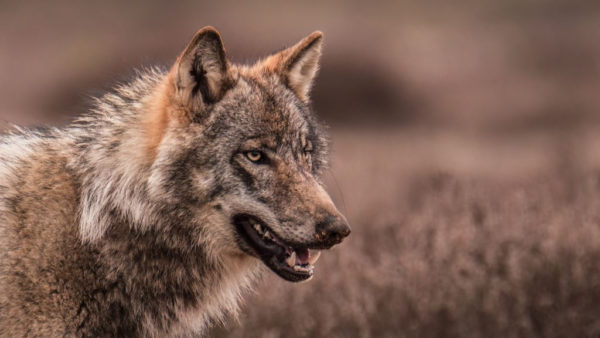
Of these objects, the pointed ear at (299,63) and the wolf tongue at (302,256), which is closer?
the wolf tongue at (302,256)

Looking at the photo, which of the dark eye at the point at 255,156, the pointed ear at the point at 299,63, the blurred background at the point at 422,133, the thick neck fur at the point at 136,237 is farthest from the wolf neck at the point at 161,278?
the pointed ear at the point at 299,63

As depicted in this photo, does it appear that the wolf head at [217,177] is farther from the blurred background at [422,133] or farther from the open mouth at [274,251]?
the blurred background at [422,133]

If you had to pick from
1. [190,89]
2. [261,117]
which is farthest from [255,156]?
[190,89]

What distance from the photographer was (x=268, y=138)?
12.3 ft

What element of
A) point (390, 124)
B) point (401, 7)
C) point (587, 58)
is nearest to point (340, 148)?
point (390, 124)

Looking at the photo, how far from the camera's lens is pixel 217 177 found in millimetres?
3611

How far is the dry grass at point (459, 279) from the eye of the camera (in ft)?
17.8

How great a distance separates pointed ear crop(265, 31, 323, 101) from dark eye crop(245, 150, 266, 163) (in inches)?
28.0

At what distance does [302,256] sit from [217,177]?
608 millimetres

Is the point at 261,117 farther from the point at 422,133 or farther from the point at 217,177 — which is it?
the point at 422,133

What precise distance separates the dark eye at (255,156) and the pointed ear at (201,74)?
0.35m

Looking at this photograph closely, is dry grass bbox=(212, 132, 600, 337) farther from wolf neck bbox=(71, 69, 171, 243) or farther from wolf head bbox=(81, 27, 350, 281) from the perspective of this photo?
wolf neck bbox=(71, 69, 171, 243)

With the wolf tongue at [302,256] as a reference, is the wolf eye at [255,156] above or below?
above

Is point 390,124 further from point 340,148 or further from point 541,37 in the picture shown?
point 541,37
